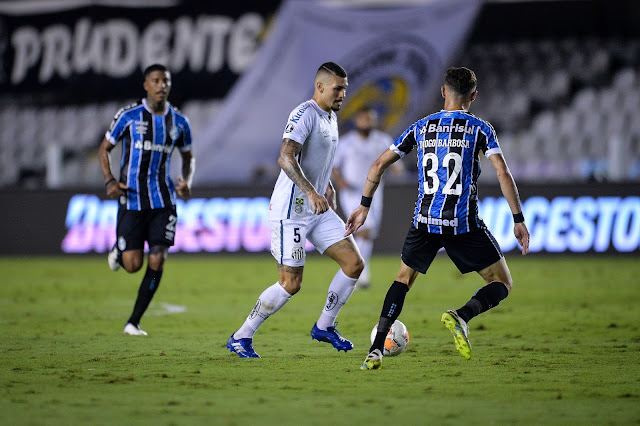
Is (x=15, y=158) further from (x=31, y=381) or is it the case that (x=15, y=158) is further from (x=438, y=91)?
(x=31, y=381)

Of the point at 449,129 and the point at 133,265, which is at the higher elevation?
the point at 449,129

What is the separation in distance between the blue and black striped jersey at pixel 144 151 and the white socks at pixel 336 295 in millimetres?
2161

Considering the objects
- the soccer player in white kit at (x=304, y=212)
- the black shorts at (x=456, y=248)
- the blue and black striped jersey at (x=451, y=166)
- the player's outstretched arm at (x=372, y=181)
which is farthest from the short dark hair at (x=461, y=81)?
the black shorts at (x=456, y=248)

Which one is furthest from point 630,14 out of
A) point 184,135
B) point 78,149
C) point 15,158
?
point 184,135

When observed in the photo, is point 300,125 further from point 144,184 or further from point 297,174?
point 144,184

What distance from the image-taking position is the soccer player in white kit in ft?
24.0

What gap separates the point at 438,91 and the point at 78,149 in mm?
9751

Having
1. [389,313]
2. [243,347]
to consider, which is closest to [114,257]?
[243,347]

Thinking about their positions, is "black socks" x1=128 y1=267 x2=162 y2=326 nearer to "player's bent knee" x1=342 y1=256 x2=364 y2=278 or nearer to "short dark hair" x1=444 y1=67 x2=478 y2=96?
"player's bent knee" x1=342 y1=256 x2=364 y2=278

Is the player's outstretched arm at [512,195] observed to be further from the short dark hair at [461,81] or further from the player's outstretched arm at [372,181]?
the player's outstretched arm at [372,181]

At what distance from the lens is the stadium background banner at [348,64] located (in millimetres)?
22922

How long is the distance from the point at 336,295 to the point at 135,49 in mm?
19107

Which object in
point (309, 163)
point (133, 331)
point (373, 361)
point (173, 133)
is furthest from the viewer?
point (173, 133)

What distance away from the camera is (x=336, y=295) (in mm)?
7719
